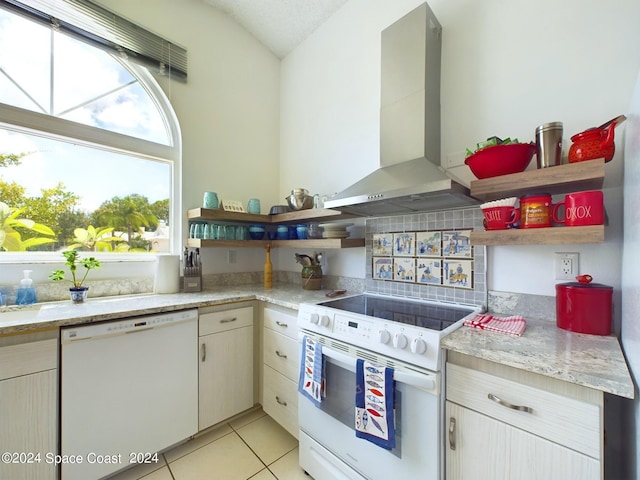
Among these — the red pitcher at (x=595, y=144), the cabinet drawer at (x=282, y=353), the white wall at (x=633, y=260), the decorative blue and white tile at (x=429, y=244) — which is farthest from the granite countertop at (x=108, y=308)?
the red pitcher at (x=595, y=144)

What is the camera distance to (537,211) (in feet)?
3.65

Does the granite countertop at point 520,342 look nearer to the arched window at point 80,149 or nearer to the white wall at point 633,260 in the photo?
the white wall at point 633,260

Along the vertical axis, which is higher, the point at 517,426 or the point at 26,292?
the point at 26,292

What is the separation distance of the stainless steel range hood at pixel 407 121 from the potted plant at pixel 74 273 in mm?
1629

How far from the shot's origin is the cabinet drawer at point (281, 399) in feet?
5.29

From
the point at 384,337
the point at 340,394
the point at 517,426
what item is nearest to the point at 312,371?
the point at 340,394

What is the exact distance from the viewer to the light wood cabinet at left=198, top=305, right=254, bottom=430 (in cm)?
167

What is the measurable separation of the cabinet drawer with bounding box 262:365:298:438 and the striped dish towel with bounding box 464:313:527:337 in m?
1.09

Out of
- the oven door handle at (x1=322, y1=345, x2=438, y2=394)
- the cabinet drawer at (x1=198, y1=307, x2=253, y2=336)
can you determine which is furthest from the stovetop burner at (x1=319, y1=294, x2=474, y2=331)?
the cabinet drawer at (x1=198, y1=307, x2=253, y2=336)

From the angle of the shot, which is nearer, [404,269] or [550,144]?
[550,144]

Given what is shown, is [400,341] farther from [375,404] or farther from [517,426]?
[517,426]

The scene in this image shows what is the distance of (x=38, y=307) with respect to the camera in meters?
1.50

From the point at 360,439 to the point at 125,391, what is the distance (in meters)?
1.25

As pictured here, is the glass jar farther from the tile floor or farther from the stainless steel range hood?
the tile floor
